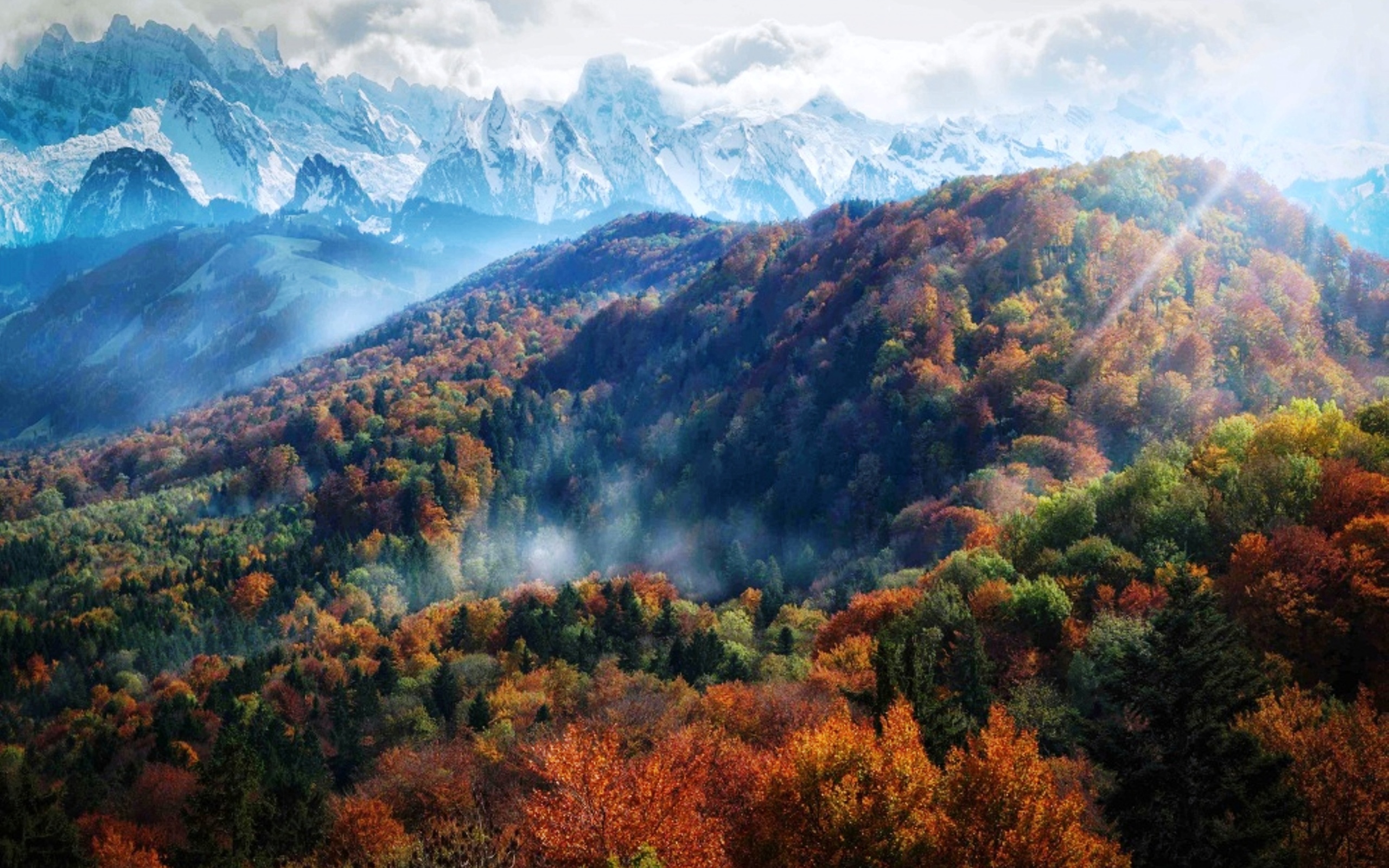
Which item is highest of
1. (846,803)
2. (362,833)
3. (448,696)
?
(846,803)

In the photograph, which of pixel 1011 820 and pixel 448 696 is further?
pixel 448 696

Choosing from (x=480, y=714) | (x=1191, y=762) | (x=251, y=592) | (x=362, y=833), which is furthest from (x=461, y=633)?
(x=1191, y=762)

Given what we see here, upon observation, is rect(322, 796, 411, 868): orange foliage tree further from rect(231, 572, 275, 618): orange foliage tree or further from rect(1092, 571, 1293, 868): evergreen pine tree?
rect(231, 572, 275, 618): orange foliage tree

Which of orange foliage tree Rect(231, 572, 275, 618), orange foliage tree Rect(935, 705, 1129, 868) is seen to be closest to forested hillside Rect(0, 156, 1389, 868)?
orange foliage tree Rect(935, 705, 1129, 868)

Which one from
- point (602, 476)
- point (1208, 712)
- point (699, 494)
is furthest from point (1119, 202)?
point (1208, 712)

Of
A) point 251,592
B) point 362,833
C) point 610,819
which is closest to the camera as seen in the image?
point 610,819

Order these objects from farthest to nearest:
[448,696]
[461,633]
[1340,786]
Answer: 1. [461,633]
2. [448,696]
3. [1340,786]

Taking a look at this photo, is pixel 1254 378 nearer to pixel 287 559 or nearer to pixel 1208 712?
pixel 1208 712

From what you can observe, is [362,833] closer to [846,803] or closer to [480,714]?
[480,714]

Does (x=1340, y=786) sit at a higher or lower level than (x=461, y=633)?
higher
